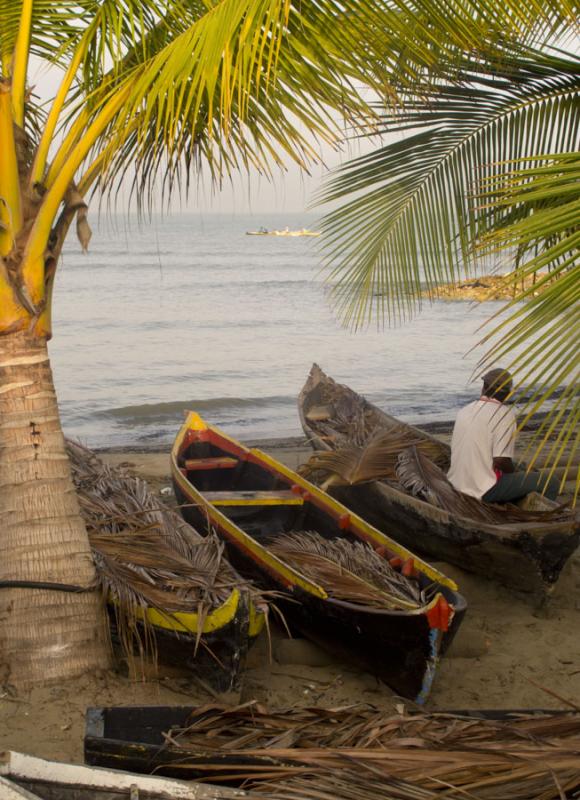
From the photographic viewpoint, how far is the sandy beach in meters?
5.15

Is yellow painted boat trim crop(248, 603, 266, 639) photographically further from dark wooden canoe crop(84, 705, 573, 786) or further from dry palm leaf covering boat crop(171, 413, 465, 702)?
dark wooden canoe crop(84, 705, 573, 786)

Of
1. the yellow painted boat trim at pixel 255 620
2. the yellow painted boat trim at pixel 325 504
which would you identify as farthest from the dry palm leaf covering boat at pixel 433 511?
the yellow painted boat trim at pixel 255 620

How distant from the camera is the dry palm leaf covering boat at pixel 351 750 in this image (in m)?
3.45

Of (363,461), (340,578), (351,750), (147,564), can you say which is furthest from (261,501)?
(351,750)

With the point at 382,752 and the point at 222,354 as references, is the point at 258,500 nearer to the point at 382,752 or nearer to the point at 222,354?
the point at 382,752

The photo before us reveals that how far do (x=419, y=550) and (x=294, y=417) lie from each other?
9816 mm

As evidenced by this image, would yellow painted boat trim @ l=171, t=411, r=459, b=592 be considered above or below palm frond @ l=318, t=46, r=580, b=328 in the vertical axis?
below

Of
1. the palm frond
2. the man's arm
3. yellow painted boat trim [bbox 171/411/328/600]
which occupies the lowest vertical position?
yellow painted boat trim [bbox 171/411/328/600]

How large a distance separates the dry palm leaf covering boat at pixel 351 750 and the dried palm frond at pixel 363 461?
438 centimetres

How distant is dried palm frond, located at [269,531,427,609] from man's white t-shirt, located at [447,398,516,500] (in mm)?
1398

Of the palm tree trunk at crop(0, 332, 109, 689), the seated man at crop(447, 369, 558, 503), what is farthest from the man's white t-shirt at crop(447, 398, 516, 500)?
the palm tree trunk at crop(0, 332, 109, 689)

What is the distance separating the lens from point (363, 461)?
8.62m

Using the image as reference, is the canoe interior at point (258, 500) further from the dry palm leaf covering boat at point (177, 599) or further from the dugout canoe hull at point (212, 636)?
the dugout canoe hull at point (212, 636)

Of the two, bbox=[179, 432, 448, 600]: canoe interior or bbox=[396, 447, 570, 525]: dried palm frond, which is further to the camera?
Result: bbox=[179, 432, 448, 600]: canoe interior
